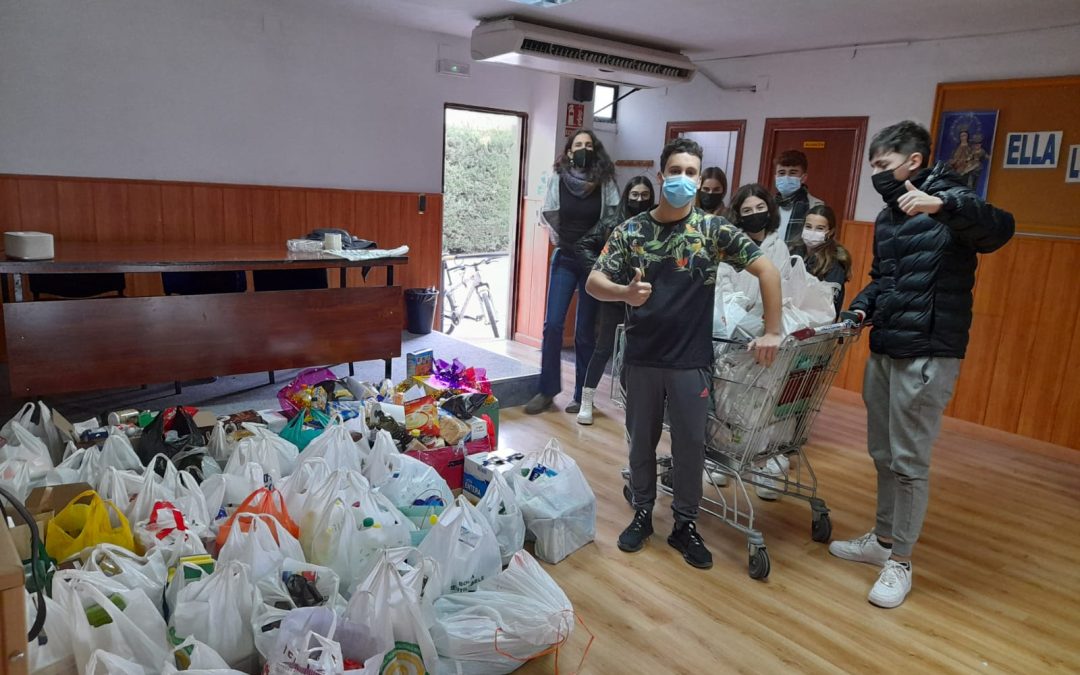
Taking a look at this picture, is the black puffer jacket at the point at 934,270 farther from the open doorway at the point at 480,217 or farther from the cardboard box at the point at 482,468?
the open doorway at the point at 480,217

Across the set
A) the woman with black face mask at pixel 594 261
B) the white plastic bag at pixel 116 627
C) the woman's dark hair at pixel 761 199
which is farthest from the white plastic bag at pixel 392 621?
the woman with black face mask at pixel 594 261

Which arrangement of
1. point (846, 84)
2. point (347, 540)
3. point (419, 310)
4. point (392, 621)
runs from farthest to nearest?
point (419, 310), point (846, 84), point (347, 540), point (392, 621)

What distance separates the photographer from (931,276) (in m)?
2.50

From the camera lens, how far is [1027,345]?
443 centimetres

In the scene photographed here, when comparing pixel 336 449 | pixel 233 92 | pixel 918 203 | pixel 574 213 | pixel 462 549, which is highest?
pixel 233 92

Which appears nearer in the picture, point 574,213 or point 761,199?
point 761,199

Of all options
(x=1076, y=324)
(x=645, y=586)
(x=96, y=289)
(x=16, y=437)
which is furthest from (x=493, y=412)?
(x=1076, y=324)

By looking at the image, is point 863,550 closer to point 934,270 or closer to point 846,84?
point 934,270

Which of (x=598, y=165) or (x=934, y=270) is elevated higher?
(x=598, y=165)

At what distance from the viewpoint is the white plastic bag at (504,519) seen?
2.62 metres

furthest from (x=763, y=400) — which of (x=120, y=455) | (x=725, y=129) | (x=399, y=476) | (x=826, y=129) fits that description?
(x=725, y=129)

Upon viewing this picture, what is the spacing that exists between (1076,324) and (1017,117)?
4.24 feet

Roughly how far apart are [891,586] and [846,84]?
379cm

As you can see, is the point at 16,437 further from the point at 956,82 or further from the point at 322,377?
the point at 956,82
